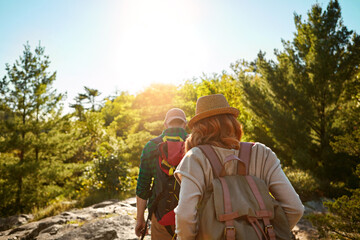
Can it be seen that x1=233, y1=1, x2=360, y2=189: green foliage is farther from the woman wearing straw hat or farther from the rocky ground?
the woman wearing straw hat

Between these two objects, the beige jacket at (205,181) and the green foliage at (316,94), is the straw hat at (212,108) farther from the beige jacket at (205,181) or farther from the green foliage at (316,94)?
the green foliage at (316,94)

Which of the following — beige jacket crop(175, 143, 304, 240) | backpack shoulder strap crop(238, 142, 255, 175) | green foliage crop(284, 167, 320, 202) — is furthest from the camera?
green foliage crop(284, 167, 320, 202)

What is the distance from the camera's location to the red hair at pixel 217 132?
4.34 feet

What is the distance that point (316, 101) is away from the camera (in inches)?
355

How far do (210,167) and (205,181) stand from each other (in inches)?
3.4

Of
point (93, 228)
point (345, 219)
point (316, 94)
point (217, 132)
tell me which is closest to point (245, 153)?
point (217, 132)

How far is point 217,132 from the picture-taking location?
1.36 meters

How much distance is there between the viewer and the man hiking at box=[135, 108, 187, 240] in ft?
6.32

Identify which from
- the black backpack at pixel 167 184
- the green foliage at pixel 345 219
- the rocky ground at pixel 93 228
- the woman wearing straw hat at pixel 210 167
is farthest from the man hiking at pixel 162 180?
the green foliage at pixel 345 219

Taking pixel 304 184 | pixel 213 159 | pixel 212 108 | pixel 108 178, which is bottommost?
pixel 304 184

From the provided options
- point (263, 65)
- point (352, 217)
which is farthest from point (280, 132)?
point (352, 217)

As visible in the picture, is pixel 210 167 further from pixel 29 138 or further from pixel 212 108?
pixel 29 138

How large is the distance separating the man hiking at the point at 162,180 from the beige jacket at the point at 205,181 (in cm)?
70

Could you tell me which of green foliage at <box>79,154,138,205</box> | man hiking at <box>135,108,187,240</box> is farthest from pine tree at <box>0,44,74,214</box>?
man hiking at <box>135,108,187,240</box>
